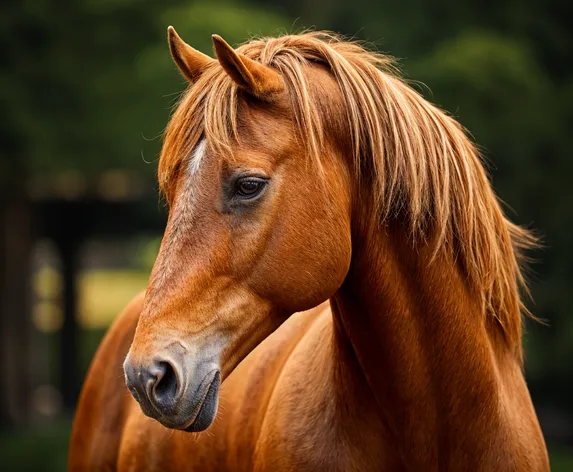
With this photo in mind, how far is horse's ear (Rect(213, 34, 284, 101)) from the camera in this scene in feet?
7.21

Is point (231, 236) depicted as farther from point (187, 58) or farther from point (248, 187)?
point (187, 58)

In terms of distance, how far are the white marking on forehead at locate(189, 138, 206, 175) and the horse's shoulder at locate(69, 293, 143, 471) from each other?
1.65 meters

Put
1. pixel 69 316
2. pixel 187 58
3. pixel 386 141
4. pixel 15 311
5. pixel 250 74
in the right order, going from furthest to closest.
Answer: pixel 69 316
pixel 15 311
pixel 187 58
pixel 386 141
pixel 250 74

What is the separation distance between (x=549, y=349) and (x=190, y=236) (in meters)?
7.09

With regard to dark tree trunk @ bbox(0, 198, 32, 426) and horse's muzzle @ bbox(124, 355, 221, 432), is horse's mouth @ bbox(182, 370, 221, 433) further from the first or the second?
dark tree trunk @ bbox(0, 198, 32, 426)

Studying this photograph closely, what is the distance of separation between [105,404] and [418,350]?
1927mm

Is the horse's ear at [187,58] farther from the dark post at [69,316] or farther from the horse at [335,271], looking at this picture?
the dark post at [69,316]

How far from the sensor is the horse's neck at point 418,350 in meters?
2.42

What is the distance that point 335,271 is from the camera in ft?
7.46

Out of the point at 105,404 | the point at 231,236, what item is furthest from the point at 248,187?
the point at 105,404

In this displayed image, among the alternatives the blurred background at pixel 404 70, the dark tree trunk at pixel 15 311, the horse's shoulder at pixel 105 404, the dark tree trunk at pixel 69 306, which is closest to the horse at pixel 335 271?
the horse's shoulder at pixel 105 404

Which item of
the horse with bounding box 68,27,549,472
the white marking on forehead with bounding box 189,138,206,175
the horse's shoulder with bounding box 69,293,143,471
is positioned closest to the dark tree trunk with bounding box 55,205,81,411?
the horse's shoulder with bounding box 69,293,143,471

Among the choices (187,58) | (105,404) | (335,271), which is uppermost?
(187,58)

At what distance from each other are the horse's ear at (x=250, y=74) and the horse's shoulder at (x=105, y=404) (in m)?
1.74
